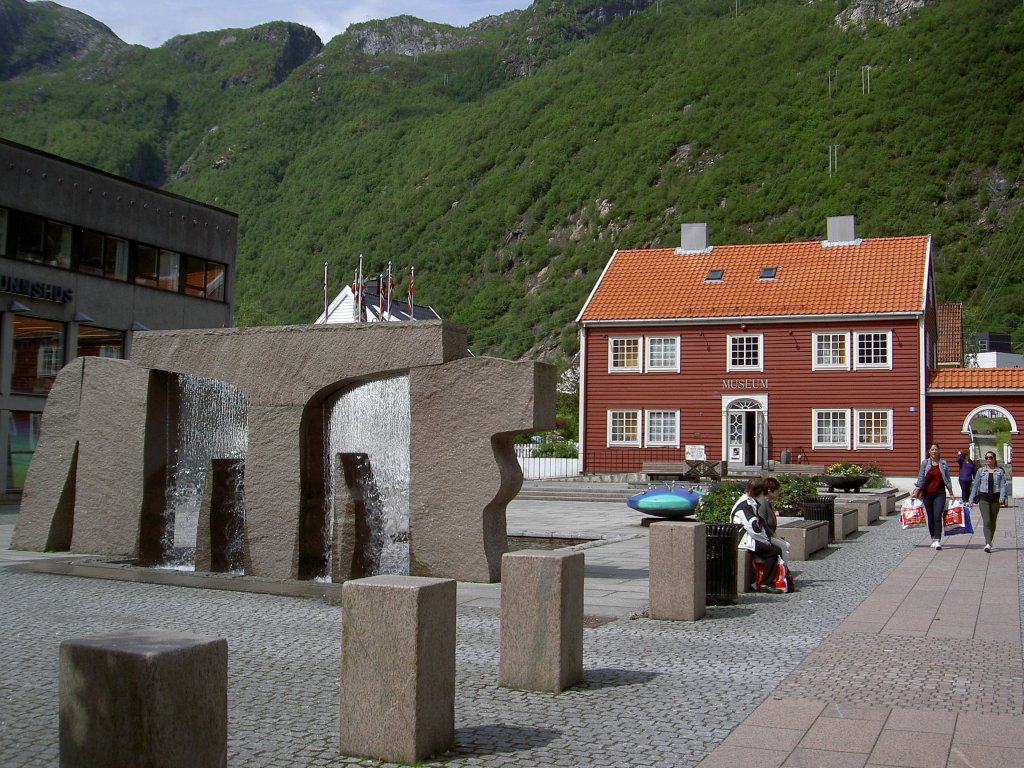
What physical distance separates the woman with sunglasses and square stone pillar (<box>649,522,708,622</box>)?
24.9 feet

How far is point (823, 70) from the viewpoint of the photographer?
118938 mm

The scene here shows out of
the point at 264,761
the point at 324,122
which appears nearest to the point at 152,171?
the point at 324,122

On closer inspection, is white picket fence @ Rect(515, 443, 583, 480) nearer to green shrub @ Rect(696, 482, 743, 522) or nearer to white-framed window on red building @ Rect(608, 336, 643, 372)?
white-framed window on red building @ Rect(608, 336, 643, 372)

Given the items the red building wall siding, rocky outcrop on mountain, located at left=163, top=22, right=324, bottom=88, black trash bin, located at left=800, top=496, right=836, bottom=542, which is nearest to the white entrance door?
the red building wall siding

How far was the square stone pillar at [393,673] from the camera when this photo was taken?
5.50m

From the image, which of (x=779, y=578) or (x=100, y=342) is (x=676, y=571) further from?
(x=100, y=342)

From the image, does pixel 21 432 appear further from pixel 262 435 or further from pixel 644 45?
pixel 644 45

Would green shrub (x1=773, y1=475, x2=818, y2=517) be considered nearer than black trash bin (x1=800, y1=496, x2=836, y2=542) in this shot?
Yes

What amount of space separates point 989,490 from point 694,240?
3086cm

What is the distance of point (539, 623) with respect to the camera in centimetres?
713

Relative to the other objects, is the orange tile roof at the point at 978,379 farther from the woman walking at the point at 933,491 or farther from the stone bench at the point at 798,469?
the woman walking at the point at 933,491

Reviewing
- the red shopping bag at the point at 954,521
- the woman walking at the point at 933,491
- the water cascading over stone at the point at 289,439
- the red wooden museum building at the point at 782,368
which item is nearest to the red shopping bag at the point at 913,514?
the woman walking at the point at 933,491

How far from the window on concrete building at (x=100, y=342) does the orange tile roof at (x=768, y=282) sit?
1783cm

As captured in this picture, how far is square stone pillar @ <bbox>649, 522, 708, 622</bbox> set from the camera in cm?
998
